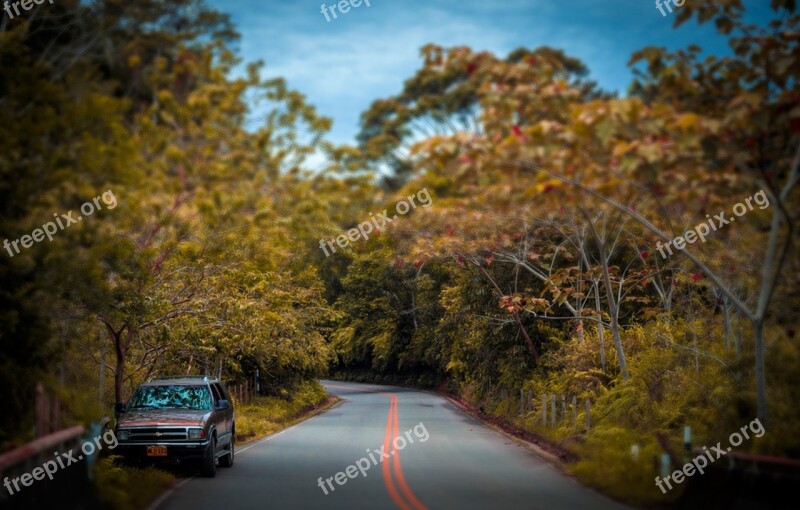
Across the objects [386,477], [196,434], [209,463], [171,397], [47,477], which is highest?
[171,397]

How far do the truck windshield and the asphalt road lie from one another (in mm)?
1575

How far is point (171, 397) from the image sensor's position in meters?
16.9

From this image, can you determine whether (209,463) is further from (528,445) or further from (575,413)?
(528,445)

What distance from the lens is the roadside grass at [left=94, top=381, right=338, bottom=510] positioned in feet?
39.1

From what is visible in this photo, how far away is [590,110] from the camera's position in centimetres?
939

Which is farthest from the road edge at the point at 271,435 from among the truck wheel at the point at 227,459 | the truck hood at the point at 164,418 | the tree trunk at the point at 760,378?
the tree trunk at the point at 760,378

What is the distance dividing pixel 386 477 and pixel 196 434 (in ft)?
12.2

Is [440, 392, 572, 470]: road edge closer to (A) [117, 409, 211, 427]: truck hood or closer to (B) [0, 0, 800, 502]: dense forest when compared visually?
(B) [0, 0, 800, 502]: dense forest

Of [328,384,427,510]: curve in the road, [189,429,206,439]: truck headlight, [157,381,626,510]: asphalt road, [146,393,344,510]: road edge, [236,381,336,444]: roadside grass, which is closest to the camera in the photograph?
[328,384,427,510]: curve in the road

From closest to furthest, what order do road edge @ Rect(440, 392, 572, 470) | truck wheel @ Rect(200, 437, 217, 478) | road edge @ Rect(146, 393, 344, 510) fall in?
road edge @ Rect(146, 393, 344, 510) → truck wheel @ Rect(200, 437, 217, 478) → road edge @ Rect(440, 392, 572, 470)

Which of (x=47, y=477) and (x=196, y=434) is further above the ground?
(x=47, y=477)

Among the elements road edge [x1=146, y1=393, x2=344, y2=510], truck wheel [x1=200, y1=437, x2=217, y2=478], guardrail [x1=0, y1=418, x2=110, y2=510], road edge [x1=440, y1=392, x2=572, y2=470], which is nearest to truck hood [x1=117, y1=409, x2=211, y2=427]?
truck wheel [x1=200, y1=437, x2=217, y2=478]

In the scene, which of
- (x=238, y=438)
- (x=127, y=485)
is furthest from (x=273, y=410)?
(x=127, y=485)

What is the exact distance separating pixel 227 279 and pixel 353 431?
776 cm
